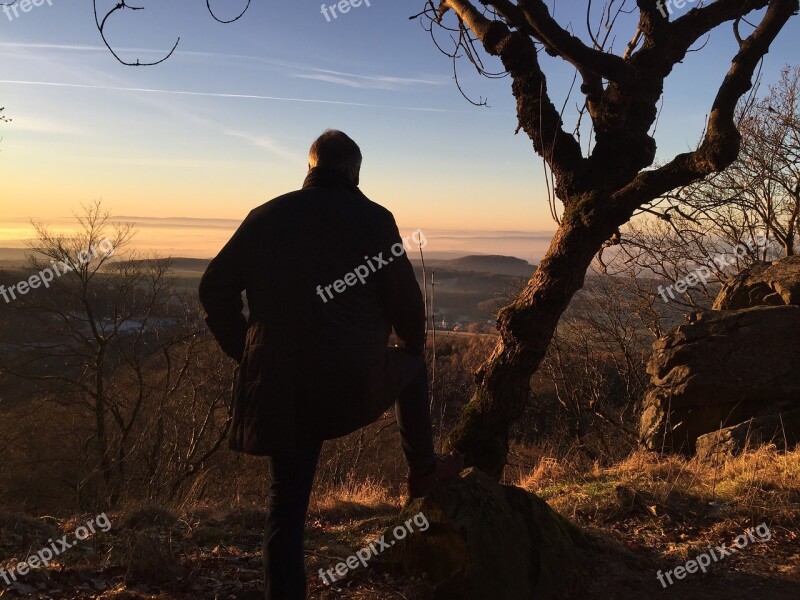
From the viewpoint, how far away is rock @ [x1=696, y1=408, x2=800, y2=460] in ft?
18.9

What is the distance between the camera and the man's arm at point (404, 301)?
2203 mm

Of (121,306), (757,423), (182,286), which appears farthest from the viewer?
(182,286)

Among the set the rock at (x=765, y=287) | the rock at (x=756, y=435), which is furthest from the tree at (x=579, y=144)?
the rock at (x=765, y=287)

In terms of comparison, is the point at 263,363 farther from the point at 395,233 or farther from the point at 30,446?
the point at 30,446

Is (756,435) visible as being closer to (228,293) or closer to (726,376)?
(726,376)

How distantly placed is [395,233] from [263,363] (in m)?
0.70

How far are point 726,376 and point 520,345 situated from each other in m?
4.27

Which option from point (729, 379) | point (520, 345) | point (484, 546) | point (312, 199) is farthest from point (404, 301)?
point (729, 379)

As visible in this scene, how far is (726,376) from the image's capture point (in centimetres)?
662

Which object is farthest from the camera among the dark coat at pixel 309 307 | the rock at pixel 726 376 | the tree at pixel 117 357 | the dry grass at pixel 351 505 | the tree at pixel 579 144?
the tree at pixel 117 357

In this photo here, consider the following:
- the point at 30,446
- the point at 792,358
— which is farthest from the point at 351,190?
the point at 30,446

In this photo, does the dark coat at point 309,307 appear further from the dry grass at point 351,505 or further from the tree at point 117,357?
the tree at point 117,357

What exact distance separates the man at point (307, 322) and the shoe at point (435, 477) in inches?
22.1

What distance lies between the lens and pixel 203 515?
412cm
